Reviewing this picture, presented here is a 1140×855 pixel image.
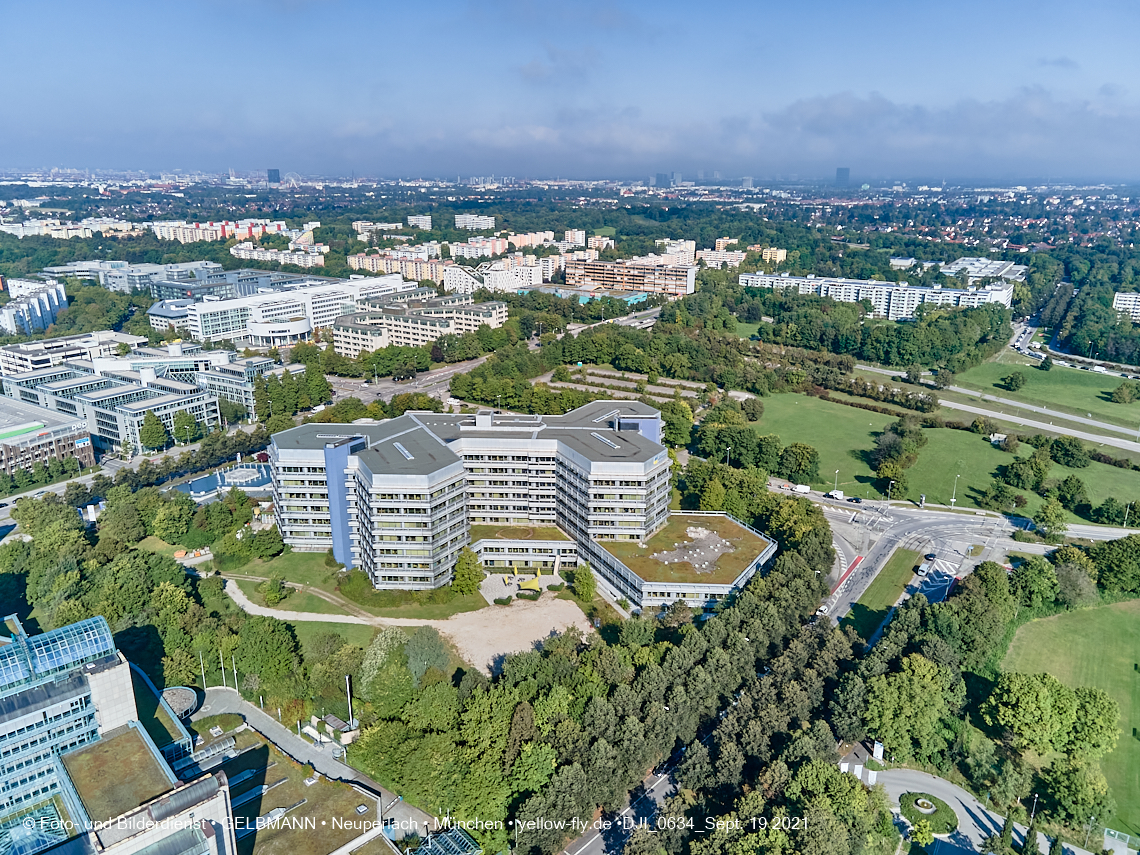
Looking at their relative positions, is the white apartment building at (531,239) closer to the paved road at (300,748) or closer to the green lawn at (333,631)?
the green lawn at (333,631)

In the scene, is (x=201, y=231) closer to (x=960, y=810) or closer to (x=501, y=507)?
(x=501, y=507)

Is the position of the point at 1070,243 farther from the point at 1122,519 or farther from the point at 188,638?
the point at 188,638

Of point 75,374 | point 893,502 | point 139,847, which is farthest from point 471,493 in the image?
point 75,374

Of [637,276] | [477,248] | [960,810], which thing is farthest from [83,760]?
[477,248]

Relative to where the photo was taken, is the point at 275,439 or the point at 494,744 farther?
the point at 275,439

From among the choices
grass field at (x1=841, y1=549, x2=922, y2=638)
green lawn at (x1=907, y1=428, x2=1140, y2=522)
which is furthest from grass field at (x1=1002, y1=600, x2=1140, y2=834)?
green lawn at (x1=907, y1=428, x2=1140, y2=522)

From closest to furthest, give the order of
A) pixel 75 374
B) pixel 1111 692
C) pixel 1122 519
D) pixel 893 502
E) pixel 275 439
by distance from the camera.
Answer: pixel 1111 692 → pixel 275 439 → pixel 1122 519 → pixel 893 502 → pixel 75 374

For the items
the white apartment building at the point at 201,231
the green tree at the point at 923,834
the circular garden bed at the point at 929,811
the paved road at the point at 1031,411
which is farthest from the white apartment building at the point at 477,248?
the green tree at the point at 923,834
